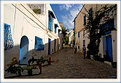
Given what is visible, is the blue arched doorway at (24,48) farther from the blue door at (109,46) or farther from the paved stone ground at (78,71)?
the blue door at (109,46)

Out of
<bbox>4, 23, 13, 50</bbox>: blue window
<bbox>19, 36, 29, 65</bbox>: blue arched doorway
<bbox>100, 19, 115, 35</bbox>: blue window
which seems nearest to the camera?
<bbox>4, 23, 13, 50</bbox>: blue window

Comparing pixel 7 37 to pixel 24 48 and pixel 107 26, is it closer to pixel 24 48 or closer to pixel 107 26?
pixel 24 48

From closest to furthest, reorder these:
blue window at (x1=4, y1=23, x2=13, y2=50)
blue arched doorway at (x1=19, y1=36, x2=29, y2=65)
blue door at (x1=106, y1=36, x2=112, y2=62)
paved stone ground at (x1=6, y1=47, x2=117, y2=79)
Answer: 1. blue window at (x1=4, y1=23, x2=13, y2=50)
2. paved stone ground at (x1=6, y1=47, x2=117, y2=79)
3. blue arched doorway at (x1=19, y1=36, x2=29, y2=65)
4. blue door at (x1=106, y1=36, x2=112, y2=62)

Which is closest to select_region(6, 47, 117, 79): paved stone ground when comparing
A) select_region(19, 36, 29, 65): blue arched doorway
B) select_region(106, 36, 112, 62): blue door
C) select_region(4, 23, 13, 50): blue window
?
select_region(106, 36, 112, 62): blue door

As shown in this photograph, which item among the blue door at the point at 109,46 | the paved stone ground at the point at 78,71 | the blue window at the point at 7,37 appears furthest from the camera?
the blue door at the point at 109,46

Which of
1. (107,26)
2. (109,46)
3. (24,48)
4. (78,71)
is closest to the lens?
(78,71)

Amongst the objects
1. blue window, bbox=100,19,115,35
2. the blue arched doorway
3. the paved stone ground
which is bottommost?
the paved stone ground

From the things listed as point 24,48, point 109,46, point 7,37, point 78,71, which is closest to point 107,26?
Answer: point 109,46

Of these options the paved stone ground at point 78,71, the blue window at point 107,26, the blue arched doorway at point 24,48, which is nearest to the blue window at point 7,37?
the paved stone ground at point 78,71

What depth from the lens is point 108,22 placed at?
21.1 ft

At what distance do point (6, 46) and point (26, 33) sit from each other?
1907mm

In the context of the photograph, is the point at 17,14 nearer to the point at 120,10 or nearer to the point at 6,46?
the point at 6,46

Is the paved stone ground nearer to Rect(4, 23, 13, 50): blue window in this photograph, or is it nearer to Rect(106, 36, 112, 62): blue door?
Rect(106, 36, 112, 62): blue door

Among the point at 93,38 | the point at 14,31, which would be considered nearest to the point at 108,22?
the point at 93,38
